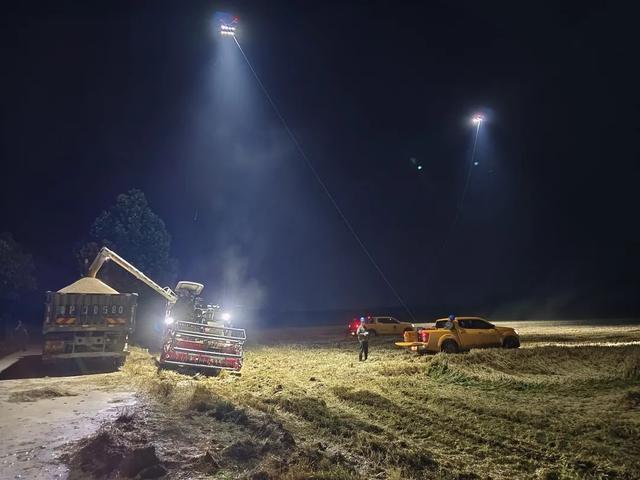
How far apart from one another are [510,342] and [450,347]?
2.74 meters

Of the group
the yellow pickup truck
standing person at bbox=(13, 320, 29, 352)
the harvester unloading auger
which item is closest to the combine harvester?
the harvester unloading auger

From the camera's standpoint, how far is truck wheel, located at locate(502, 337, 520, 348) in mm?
17453

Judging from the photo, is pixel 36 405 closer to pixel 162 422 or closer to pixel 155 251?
pixel 162 422

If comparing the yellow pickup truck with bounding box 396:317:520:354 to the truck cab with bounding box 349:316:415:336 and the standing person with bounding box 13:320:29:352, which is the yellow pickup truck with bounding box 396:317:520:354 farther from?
the standing person with bounding box 13:320:29:352

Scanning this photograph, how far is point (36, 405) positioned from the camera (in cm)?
937

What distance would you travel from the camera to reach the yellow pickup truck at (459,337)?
55.1 ft

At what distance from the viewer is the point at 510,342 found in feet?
57.4

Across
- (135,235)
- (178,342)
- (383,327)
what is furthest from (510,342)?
(135,235)

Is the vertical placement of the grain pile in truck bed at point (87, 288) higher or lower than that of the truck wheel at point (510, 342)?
higher

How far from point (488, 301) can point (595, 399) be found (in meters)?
69.5

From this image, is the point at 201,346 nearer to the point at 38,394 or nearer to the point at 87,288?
the point at 87,288

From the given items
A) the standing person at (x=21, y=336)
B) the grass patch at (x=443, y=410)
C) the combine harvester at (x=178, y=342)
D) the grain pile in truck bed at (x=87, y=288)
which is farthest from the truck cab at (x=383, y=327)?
the standing person at (x=21, y=336)

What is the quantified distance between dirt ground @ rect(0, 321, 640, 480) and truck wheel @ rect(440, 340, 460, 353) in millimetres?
2551

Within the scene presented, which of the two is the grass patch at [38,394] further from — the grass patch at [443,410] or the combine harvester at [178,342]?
the combine harvester at [178,342]
